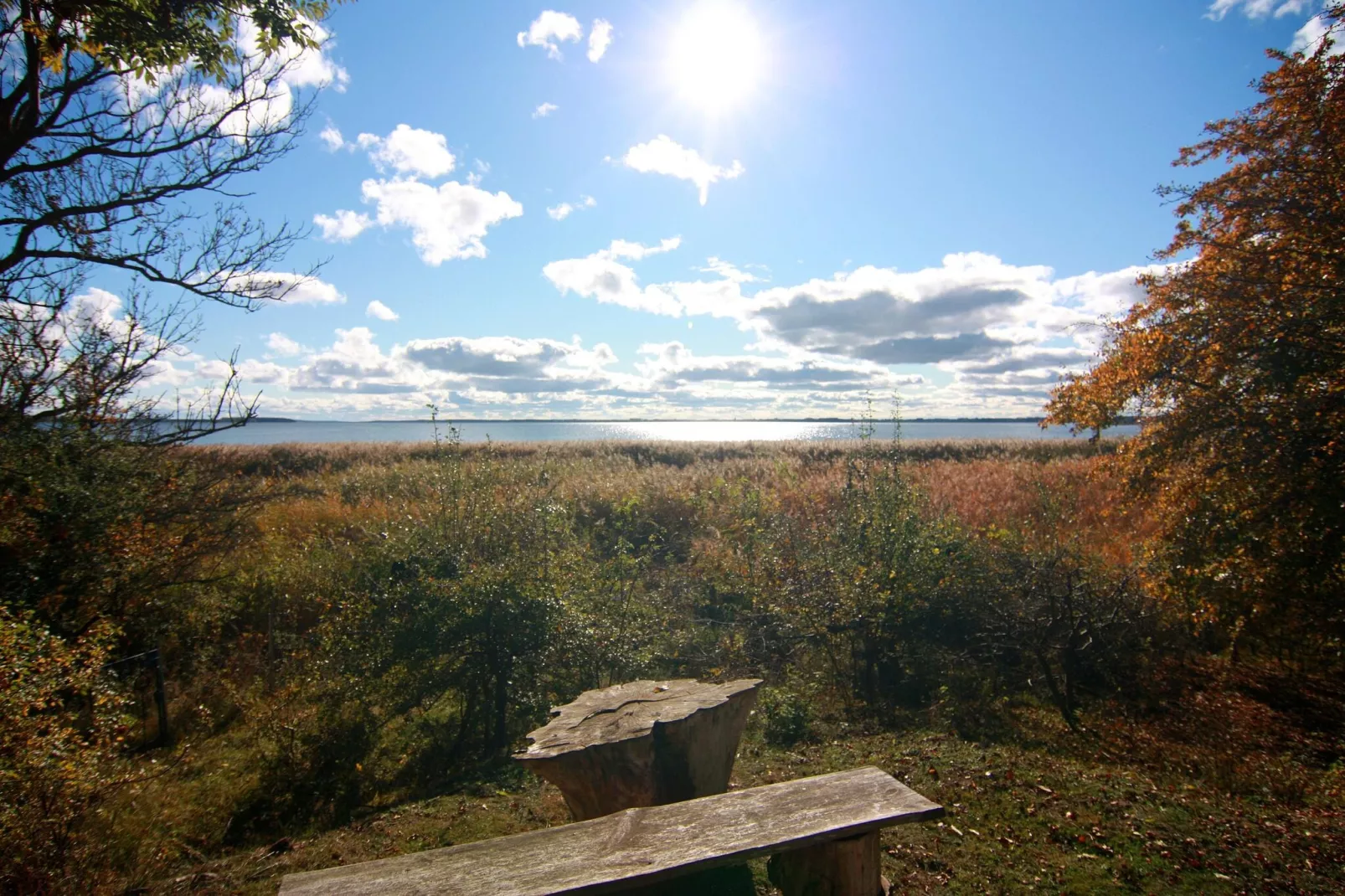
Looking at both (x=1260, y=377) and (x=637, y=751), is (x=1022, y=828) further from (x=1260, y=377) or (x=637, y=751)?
(x=1260, y=377)

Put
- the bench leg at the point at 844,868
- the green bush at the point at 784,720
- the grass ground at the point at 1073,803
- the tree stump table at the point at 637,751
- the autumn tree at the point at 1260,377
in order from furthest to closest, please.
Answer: the green bush at the point at 784,720, the autumn tree at the point at 1260,377, the grass ground at the point at 1073,803, the tree stump table at the point at 637,751, the bench leg at the point at 844,868

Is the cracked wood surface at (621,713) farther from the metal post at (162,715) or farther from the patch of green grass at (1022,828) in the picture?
the metal post at (162,715)

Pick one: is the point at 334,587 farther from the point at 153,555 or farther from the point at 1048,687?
the point at 1048,687

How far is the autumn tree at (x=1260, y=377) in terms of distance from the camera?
5504mm

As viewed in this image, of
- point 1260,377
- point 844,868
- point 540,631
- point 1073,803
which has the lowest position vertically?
point 1073,803

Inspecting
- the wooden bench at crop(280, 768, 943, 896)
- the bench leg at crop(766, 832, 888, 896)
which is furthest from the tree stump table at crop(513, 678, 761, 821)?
the bench leg at crop(766, 832, 888, 896)

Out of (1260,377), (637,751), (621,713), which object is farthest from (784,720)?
(1260,377)

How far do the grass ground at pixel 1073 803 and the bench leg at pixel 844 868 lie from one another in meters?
0.86

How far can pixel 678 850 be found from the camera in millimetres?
2906

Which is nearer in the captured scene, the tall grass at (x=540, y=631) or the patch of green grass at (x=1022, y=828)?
the patch of green grass at (x=1022, y=828)

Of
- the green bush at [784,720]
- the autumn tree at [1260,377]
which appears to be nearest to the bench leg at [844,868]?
the green bush at [784,720]

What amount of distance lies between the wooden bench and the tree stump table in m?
0.66

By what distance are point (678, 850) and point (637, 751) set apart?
1064 mm

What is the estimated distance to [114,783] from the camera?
4.21m
